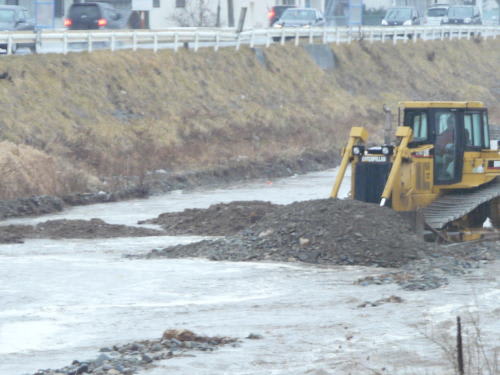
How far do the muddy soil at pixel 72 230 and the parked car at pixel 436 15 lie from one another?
4892cm

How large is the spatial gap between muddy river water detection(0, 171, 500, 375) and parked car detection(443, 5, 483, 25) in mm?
51884

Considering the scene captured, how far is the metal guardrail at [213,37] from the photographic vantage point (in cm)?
4044

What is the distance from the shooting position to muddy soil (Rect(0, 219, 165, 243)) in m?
25.3

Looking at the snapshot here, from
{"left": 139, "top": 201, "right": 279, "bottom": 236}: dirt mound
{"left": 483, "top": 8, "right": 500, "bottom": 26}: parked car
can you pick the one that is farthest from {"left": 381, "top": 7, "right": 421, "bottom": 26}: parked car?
{"left": 139, "top": 201, "right": 279, "bottom": 236}: dirt mound

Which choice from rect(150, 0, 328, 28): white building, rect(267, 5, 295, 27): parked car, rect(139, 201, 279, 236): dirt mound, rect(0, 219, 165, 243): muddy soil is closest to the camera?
rect(0, 219, 165, 243): muddy soil

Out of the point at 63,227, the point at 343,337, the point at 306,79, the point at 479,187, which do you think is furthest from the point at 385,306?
the point at 306,79

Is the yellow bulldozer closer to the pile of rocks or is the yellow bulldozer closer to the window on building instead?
the pile of rocks

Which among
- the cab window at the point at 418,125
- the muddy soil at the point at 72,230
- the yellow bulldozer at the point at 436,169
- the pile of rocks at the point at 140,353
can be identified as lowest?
the muddy soil at the point at 72,230

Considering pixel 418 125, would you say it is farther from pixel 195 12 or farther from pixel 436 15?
pixel 436 15

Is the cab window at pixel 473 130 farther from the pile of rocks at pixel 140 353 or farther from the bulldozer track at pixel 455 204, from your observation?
the pile of rocks at pixel 140 353

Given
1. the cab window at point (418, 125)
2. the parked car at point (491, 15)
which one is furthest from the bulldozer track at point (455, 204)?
the parked car at point (491, 15)

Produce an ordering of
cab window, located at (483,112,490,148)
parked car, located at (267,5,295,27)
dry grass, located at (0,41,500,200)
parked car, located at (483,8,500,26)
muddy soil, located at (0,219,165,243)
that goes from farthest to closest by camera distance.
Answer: parked car, located at (483,8,500,26) < parked car, located at (267,5,295,27) < dry grass, located at (0,41,500,200) < muddy soil, located at (0,219,165,243) < cab window, located at (483,112,490,148)

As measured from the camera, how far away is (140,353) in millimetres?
13992

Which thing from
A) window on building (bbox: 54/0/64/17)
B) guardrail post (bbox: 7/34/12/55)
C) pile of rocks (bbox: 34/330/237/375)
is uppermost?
window on building (bbox: 54/0/64/17)
